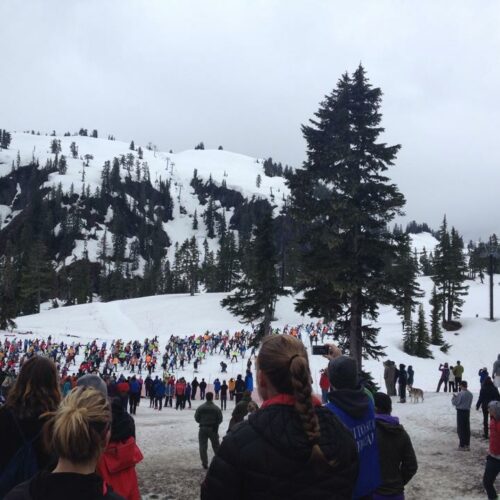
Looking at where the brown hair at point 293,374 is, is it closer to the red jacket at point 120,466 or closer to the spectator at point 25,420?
the spectator at point 25,420

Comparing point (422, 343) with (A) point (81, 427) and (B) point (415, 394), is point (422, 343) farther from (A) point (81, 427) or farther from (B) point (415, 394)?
(A) point (81, 427)

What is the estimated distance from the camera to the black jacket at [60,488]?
1.99 metres

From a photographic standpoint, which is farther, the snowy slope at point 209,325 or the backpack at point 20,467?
the snowy slope at point 209,325

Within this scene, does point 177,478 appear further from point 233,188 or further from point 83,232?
point 233,188

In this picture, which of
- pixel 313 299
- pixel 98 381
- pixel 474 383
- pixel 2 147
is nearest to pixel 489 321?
pixel 474 383

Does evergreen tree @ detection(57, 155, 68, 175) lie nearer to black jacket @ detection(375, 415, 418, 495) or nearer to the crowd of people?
the crowd of people

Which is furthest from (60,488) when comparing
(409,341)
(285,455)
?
(409,341)

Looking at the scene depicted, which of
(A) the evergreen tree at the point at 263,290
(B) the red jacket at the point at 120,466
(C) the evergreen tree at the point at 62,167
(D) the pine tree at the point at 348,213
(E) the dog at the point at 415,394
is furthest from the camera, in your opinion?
(C) the evergreen tree at the point at 62,167

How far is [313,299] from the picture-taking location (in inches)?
678

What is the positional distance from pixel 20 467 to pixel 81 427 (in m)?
1.24

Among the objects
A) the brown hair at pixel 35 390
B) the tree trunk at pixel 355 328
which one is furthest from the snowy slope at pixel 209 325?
the brown hair at pixel 35 390

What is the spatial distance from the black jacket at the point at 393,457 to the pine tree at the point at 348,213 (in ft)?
37.5

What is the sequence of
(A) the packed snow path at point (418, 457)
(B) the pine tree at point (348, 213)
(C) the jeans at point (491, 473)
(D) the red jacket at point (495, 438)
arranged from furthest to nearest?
(B) the pine tree at point (348, 213), (A) the packed snow path at point (418, 457), (C) the jeans at point (491, 473), (D) the red jacket at point (495, 438)

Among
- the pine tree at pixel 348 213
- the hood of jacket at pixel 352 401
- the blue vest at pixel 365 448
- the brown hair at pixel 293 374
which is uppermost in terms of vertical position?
the pine tree at pixel 348 213
